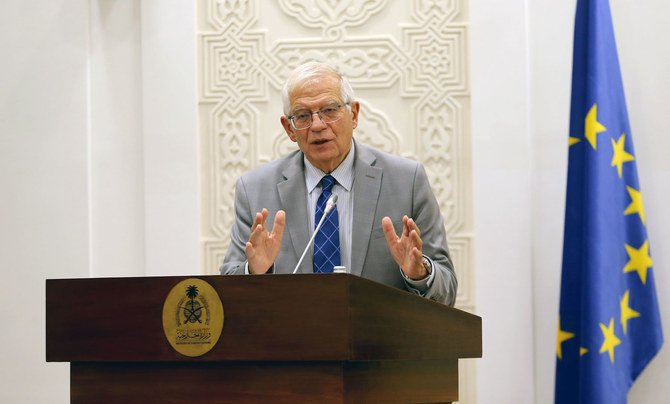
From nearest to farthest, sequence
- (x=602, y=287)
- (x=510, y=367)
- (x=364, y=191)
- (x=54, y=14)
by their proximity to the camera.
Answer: (x=364, y=191)
(x=602, y=287)
(x=510, y=367)
(x=54, y=14)

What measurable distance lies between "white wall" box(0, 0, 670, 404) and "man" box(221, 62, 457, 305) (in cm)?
159

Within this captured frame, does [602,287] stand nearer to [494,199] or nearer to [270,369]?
[494,199]

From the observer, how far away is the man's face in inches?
142

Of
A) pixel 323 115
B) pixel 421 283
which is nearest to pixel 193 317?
pixel 421 283

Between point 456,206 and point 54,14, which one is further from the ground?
point 54,14

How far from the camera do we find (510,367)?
509cm

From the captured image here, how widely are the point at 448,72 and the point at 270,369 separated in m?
3.23

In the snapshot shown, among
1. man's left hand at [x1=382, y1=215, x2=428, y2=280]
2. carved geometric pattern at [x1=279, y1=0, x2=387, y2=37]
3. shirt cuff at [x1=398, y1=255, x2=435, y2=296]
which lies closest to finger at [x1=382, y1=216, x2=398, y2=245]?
man's left hand at [x1=382, y1=215, x2=428, y2=280]

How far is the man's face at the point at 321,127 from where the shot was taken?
3.61 meters

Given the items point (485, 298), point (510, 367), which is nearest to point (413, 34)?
point (485, 298)

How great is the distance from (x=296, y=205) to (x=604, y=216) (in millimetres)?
1814

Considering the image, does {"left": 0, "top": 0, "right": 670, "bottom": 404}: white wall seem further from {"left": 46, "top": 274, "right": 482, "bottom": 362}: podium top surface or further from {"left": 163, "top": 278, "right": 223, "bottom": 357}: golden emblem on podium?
{"left": 163, "top": 278, "right": 223, "bottom": 357}: golden emblem on podium

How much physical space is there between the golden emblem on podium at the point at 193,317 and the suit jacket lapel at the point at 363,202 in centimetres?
124

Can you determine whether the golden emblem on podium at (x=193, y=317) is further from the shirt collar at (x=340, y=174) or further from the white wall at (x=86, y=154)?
the white wall at (x=86, y=154)
